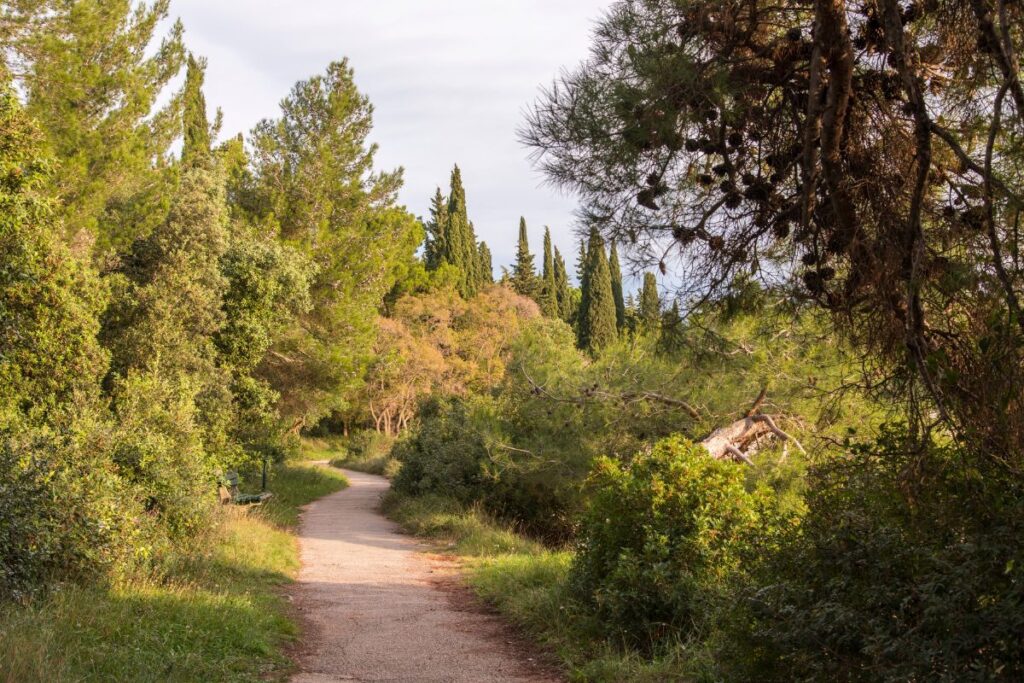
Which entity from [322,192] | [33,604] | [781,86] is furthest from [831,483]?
[322,192]

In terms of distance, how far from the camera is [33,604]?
6781 mm

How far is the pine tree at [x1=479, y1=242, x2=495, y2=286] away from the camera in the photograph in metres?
51.3

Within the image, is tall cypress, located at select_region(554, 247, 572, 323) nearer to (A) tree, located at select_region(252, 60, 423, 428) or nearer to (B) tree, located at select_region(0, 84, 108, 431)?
(A) tree, located at select_region(252, 60, 423, 428)

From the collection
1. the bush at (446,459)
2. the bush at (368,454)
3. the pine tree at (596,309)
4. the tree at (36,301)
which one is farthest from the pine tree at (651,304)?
the pine tree at (596,309)

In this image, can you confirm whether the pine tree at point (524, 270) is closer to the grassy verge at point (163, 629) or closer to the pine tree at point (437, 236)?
the pine tree at point (437, 236)

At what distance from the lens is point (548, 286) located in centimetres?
5412

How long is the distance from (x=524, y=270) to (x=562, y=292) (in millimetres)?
2991

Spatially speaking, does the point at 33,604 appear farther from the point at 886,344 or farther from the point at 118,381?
the point at 118,381

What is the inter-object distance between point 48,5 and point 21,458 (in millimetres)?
10093

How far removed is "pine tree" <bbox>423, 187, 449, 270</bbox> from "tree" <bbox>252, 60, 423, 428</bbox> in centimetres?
1924

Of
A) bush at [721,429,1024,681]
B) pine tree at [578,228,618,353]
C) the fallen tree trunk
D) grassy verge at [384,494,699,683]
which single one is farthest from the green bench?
pine tree at [578,228,618,353]

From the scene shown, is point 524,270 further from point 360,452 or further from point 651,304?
point 651,304

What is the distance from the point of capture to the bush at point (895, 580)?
322cm

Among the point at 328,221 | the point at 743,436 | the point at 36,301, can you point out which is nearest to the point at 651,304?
the point at 743,436
